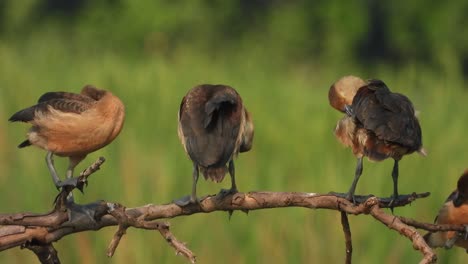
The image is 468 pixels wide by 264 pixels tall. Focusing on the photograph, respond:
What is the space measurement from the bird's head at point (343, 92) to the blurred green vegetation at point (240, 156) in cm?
185

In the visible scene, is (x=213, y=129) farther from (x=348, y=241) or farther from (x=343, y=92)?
(x=348, y=241)

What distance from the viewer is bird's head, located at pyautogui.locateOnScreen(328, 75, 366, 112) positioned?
3590 mm

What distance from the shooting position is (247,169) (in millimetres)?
6520

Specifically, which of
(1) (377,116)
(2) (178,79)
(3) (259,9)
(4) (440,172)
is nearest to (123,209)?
(1) (377,116)

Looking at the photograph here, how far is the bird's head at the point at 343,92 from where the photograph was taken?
3.59m

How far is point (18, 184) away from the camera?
6121 mm

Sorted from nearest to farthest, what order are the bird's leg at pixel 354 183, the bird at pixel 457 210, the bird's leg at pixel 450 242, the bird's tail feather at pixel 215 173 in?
the bird's leg at pixel 354 183 < the bird's tail feather at pixel 215 173 < the bird's leg at pixel 450 242 < the bird at pixel 457 210

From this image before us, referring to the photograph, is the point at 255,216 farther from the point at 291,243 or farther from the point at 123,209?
the point at 123,209

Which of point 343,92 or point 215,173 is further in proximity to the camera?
point 343,92

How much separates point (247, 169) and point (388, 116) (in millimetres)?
3248

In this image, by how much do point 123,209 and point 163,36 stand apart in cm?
1356

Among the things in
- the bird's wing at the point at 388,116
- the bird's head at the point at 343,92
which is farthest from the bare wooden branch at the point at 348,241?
the bird's head at the point at 343,92

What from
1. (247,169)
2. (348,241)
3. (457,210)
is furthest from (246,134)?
(247,169)

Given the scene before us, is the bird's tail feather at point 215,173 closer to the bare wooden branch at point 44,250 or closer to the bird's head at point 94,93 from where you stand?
the bird's head at point 94,93
